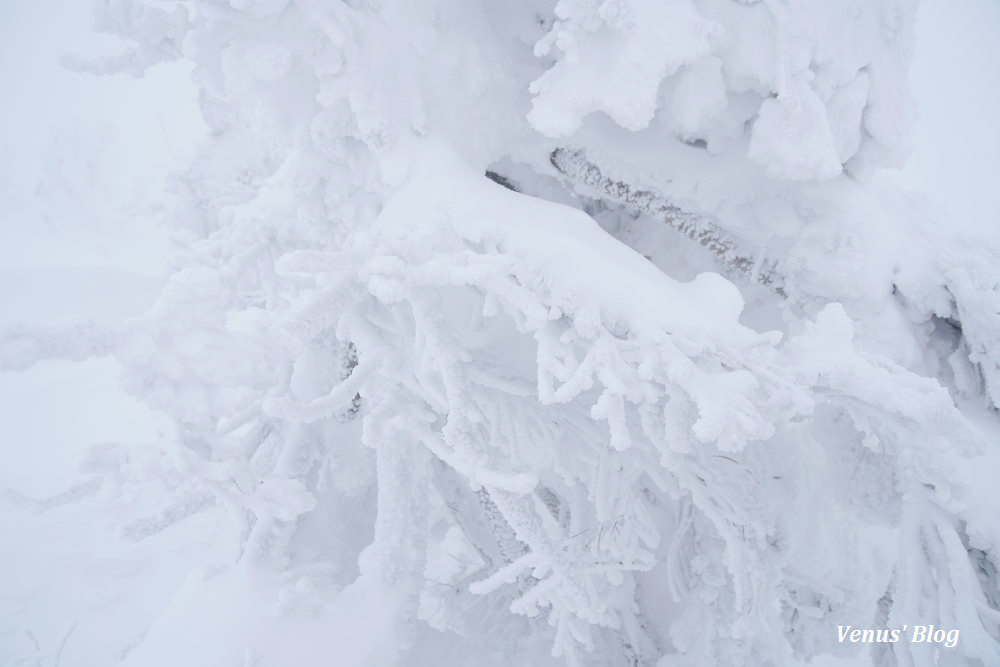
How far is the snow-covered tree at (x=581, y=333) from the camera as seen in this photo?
1.83m

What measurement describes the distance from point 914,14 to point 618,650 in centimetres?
413

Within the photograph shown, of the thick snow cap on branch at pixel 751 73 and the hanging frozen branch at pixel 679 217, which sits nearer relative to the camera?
the thick snow cap on branch at pixel 751 73

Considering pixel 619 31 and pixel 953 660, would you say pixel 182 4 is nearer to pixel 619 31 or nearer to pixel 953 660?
pixel 619 31

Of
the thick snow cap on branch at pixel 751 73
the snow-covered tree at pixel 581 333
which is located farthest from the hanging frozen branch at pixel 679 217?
the thick snow cap on branch at pixel 751 73

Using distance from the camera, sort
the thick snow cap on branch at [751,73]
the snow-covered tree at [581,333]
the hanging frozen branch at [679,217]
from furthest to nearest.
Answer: the hanging frozen branch at [679,217]
the thick snow cap on branch at [751,73]
the snow-covered tree at [581,333]

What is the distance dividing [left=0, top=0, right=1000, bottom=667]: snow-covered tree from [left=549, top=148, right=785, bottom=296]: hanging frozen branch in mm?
15

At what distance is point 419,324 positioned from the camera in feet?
6.46

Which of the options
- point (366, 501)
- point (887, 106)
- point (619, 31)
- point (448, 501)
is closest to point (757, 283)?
point (887, 106)

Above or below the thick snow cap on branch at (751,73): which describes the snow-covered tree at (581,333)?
below

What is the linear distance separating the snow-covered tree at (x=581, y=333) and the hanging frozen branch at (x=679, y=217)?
2cm

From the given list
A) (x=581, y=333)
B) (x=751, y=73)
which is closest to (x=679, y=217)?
(x=751, y=73)

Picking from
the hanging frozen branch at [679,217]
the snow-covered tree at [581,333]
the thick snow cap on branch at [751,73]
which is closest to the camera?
the snow-covered tree at [581,333]

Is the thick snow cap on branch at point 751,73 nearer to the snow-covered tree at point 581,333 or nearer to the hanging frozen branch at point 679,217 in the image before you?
the snow-covered tree at point 581,333

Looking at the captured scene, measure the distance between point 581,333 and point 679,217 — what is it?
1.48m
